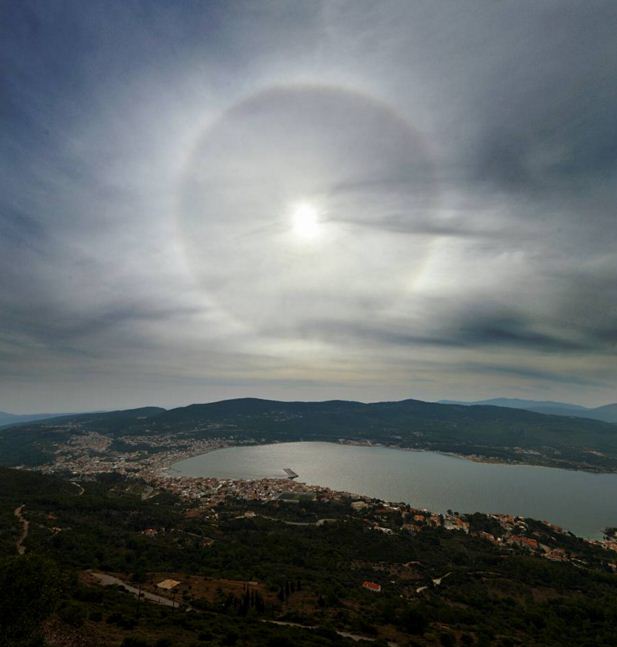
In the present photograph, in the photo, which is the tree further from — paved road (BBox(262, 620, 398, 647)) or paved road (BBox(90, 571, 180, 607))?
paved road (BBox(262, 620, 398, 647))

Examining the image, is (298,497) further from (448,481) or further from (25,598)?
(25,598)

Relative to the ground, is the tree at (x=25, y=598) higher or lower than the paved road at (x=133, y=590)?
higher

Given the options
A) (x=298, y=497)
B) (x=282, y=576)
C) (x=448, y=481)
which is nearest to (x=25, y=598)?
(x=282, y=576)

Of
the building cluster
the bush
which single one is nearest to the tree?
the bush

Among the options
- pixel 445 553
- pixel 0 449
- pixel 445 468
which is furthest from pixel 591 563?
pixel 0 449

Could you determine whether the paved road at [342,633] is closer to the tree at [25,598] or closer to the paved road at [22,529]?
the tree at [25,598]

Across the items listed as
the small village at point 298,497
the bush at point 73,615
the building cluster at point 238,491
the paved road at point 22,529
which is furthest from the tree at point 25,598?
the building cluster at point 238,491
